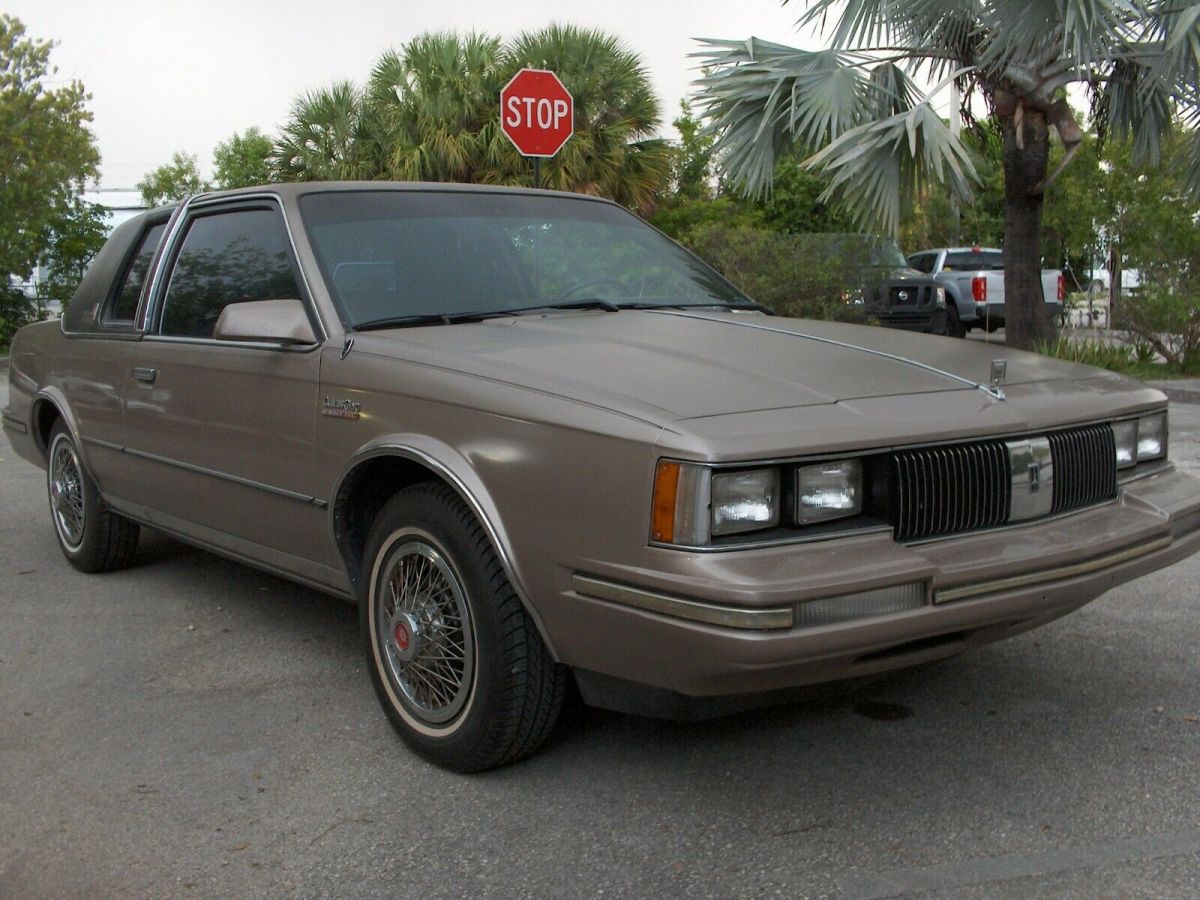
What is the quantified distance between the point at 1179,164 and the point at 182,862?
1104 centimetres

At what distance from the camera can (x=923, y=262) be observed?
2373 cm

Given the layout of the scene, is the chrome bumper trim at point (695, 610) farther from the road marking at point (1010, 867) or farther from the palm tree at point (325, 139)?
the palm tree at point (325, 139)

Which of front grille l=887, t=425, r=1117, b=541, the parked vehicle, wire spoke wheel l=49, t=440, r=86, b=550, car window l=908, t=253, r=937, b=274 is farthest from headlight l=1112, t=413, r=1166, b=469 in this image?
car window l=908, t=253, r=937, b=274

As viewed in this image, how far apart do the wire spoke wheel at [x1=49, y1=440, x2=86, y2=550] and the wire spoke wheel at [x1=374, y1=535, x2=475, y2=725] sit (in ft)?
8.44

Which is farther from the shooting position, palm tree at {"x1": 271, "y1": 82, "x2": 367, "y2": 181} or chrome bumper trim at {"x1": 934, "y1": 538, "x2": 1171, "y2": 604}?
palm tree at {"x1": 271, "y1": 82, "x2": 367, "y2": 181}

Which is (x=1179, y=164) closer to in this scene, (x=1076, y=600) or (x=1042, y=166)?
(x=1042, y=166)

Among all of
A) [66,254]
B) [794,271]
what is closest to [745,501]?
[794,271]

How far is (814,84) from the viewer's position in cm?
1223

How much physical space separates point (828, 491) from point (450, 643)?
1108mm

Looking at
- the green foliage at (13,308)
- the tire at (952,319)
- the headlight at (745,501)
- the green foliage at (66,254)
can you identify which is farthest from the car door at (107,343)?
the green foliage at (66,254)

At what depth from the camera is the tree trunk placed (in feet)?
45.5

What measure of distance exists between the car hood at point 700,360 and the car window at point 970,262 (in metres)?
19.6

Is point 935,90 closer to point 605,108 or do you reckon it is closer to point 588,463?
point 605,108

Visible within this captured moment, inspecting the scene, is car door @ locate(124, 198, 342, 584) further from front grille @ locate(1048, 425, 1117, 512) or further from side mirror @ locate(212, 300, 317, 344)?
front grille @ locate(1048, 425, 1117, 512)
